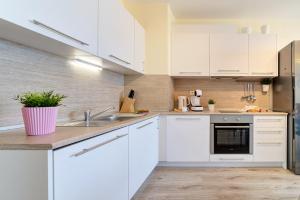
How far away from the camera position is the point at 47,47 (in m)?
2.06

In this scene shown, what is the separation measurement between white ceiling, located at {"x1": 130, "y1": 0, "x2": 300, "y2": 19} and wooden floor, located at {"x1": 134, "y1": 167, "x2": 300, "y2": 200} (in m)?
2.30

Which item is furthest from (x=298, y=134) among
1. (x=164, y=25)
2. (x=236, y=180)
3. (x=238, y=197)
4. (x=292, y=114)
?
(x=164, y=25)

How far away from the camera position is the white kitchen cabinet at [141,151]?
265cm

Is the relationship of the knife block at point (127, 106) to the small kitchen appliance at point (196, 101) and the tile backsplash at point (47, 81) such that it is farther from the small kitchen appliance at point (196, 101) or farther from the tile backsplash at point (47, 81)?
the small kitchen appliance at point (196, 101)

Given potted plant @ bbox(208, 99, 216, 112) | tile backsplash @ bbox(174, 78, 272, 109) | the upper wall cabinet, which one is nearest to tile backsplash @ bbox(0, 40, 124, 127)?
the upper wall cabinet

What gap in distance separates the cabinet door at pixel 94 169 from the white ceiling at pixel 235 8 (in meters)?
2.46

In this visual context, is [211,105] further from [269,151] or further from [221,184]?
[221,184]

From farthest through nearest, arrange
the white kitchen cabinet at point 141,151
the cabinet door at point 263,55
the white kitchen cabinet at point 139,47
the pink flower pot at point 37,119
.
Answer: the cabinet door at point 263,55, the white kitchen cabinet at point 139,47, the white kitchen cabinet at point 141,151, the pink flower pot at point 37,119

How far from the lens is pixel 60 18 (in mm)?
1777

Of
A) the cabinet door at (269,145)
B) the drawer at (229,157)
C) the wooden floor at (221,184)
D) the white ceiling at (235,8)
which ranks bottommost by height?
the wooden floor at (221,184)

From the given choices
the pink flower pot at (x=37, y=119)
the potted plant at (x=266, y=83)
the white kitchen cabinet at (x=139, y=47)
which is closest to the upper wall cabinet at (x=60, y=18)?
the pink flower pot at (x=37, y=119)

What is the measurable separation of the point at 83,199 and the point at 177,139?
276cm

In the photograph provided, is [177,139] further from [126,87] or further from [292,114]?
[292,114]

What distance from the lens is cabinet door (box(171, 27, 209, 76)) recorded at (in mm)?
4523
